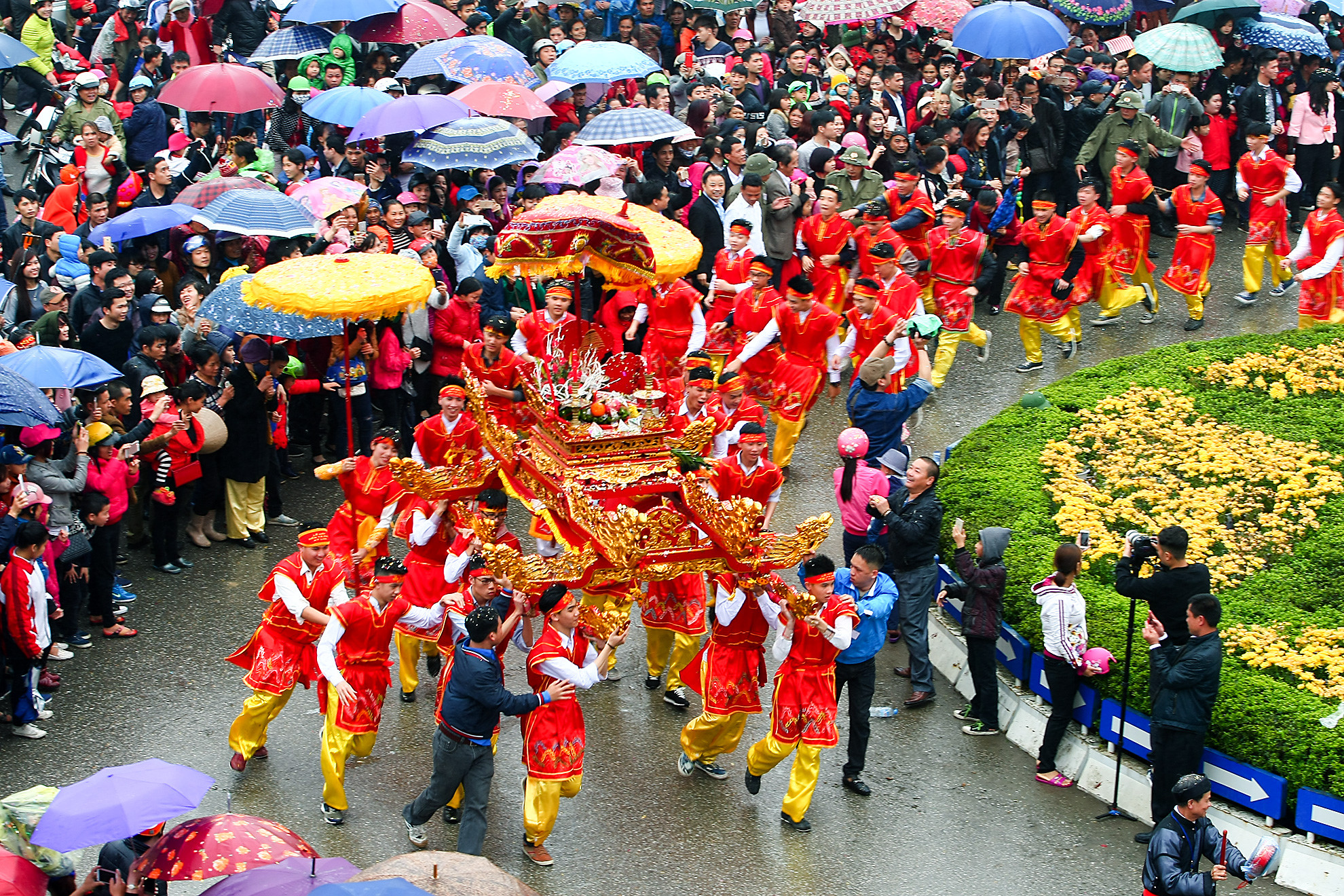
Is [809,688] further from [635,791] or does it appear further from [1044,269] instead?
[1044,269]

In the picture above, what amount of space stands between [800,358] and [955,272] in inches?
92.0

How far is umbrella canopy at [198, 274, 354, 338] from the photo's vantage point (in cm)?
1064

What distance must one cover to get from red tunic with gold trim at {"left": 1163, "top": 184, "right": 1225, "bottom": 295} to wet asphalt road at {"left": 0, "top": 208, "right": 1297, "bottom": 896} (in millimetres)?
6536

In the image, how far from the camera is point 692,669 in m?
8.39

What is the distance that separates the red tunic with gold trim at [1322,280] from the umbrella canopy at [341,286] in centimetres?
806

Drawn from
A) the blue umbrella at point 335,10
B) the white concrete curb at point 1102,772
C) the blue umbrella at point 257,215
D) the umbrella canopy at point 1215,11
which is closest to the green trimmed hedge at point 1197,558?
the white concrete curb at point 1102,772

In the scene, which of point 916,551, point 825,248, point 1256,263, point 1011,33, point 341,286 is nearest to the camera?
point 916,551

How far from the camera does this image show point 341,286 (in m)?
9.89

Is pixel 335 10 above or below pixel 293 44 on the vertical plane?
above

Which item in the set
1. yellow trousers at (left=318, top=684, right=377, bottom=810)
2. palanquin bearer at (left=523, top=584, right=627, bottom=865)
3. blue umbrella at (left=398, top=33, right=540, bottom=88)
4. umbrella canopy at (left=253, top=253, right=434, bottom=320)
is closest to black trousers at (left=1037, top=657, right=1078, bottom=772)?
palanquin bearer at (left=523, top=584, right=627, bottom=865)

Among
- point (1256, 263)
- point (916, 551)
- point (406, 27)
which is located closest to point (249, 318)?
point (916, 551)

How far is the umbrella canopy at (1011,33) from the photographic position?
634 inches

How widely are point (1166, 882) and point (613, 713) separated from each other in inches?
141

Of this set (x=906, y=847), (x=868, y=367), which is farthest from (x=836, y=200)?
(x=906, y=847)
